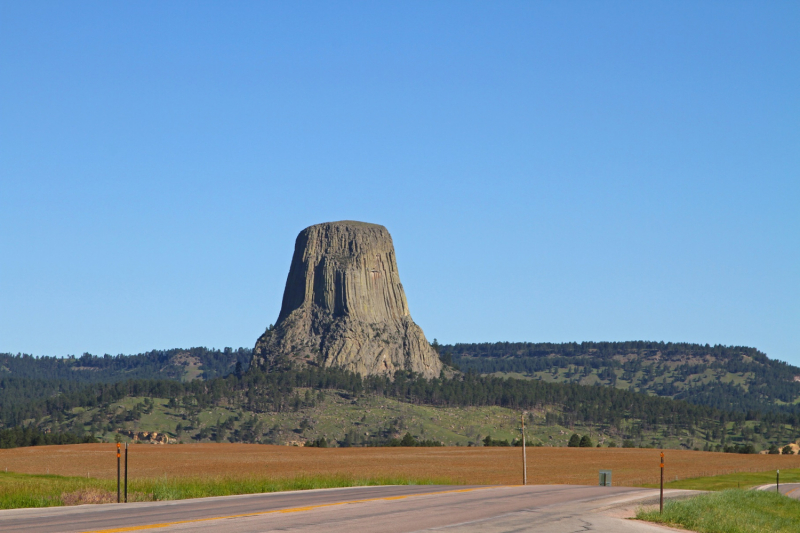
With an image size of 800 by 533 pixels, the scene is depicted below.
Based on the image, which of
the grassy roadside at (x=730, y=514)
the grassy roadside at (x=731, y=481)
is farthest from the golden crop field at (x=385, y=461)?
the grassy roadside at (x=730, y=514)

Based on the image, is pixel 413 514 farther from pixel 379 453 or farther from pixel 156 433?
pixel 156 433

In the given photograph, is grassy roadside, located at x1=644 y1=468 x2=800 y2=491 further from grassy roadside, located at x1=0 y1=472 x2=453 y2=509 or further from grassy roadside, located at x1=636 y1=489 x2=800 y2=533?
grassy roadside, located at x1=0 y1=472 x2=453 y2=509

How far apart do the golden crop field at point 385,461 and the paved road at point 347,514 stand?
49.5 meters

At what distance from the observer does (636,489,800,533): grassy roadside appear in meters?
33.1

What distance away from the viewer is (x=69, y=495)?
34250 millimetres

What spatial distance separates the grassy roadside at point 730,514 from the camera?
3306cm

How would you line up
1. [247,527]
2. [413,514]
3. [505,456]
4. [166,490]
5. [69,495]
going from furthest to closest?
[505,456] < [166,490] < [69,495] < [413,514] < [247,527]

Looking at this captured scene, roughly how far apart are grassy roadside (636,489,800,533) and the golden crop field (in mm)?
37535

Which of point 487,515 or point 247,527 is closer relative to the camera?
point 247,527

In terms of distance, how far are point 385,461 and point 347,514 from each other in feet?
325

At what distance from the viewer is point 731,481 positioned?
3282 inches

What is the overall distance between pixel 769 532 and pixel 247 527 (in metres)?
20.6

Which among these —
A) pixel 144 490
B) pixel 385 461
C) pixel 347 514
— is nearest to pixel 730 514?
pixel 347 514

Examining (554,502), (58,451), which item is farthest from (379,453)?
(554,502)
